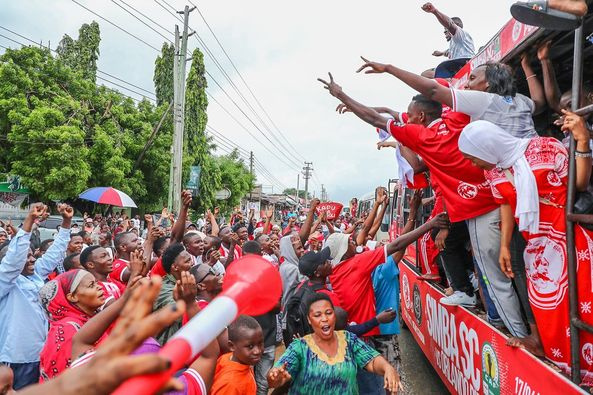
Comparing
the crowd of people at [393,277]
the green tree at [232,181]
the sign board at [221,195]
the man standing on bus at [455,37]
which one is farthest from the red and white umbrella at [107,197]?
the green tree at [232,181]

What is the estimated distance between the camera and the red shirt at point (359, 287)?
351 cm

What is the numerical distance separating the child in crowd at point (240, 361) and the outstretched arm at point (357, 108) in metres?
1.80

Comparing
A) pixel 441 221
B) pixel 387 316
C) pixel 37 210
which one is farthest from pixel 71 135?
pixel 387 316

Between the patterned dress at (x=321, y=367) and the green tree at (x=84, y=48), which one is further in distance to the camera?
the green tree at (x=84, y=48)

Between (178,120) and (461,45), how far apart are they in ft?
38.0

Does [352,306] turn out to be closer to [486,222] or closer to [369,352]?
[369,352]

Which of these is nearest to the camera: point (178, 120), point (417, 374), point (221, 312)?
point (221, 312)

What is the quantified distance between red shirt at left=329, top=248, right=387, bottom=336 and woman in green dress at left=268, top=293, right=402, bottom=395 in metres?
0.83

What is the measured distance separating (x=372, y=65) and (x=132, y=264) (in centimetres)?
196

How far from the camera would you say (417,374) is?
565cm

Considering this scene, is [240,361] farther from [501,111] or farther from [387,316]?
[501,111]

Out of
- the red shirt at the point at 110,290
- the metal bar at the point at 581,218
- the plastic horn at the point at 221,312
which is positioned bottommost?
the red shirt at the point at 110,290

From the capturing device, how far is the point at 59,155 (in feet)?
60.0

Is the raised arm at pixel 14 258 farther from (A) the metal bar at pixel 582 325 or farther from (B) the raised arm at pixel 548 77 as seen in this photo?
(B) the raised arm at pixel 548 77
